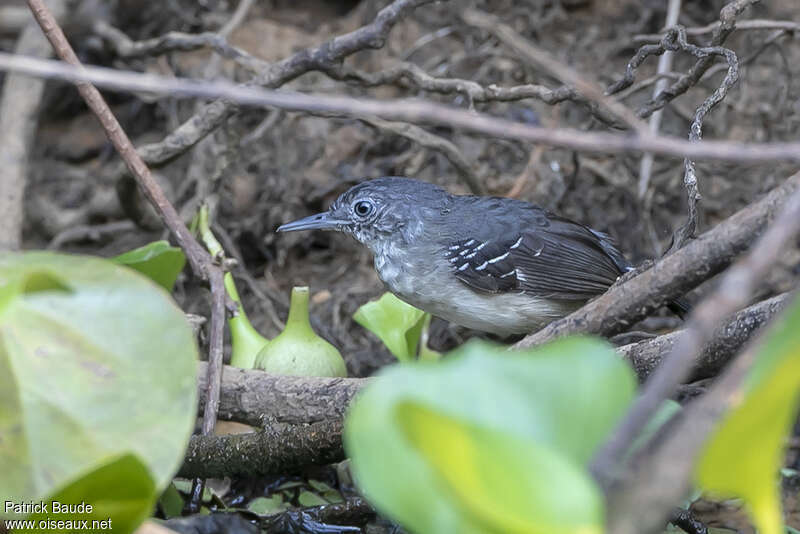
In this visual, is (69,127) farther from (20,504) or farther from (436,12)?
(20,504)

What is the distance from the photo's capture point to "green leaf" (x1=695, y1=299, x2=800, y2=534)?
3.75 feet

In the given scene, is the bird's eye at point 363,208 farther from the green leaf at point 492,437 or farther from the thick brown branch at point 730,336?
the green leaf at point 492,437

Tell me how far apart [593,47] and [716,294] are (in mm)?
4860

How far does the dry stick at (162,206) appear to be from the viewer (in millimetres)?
3186

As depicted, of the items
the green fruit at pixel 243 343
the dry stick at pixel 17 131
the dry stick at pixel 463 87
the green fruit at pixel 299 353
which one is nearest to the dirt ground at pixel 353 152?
the dry stick at pixel 17 131

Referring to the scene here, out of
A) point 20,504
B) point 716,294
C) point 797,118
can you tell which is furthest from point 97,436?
point 797,118

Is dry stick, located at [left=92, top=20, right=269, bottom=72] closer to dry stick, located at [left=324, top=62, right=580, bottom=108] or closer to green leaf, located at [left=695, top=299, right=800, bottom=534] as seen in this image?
dry stick, located at [left=324, top=62, right=580, bottom=108]

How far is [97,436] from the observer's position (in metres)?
1.60

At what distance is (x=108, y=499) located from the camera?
5.40 ft

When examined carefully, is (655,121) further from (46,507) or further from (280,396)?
(46,507)

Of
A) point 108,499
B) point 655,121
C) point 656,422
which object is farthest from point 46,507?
point 655,121

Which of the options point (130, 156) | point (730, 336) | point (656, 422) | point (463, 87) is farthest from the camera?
point (463, 87)

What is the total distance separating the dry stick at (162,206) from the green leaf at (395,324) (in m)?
0.60

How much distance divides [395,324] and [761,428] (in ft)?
8.52
